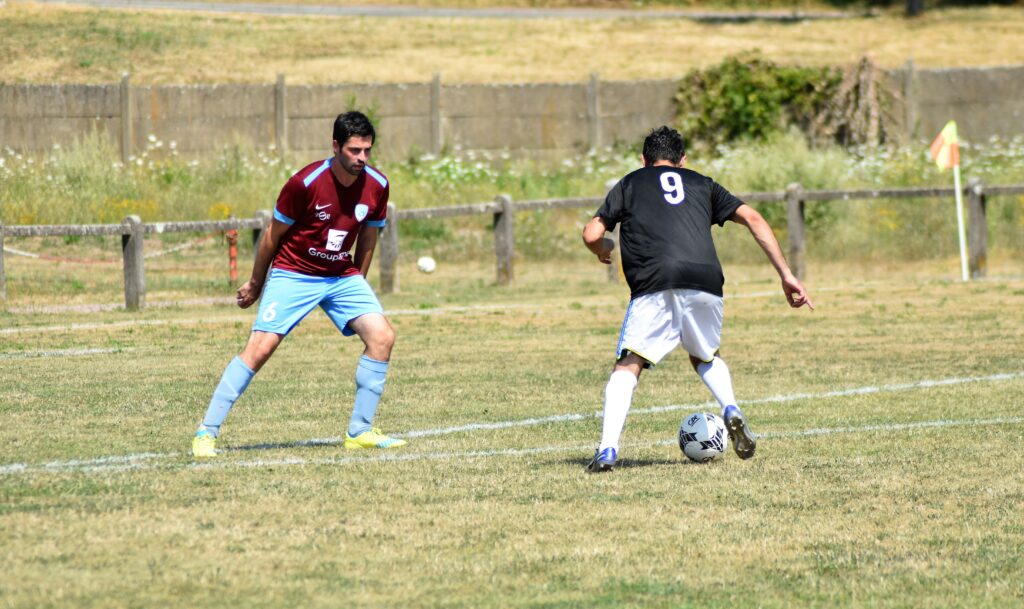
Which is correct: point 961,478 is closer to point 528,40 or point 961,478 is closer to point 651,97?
point 651,97

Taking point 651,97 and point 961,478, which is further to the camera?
point 651,97

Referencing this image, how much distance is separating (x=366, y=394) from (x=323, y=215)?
42.1 inches

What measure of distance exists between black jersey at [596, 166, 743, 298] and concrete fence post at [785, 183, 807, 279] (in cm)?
1518

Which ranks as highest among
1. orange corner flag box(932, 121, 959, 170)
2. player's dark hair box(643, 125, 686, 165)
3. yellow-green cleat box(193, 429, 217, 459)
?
player's dark hair box(643, 125, 686, 165)

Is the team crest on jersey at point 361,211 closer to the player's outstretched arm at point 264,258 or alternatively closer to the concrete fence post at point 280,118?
the player's outstretched arm at point 264,258

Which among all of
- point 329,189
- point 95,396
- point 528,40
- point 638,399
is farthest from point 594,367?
point 528,40

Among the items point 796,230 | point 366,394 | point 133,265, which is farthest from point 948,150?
point 366,394

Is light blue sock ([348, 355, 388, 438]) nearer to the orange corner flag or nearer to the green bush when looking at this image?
the orange corner flag

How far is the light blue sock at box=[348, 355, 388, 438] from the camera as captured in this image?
9594 millimetres

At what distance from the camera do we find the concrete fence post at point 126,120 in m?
32.1

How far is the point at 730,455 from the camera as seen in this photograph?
31.1ft

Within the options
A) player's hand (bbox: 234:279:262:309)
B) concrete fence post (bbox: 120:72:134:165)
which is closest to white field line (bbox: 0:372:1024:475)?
player's hand (bbox: 234:279:262:309)

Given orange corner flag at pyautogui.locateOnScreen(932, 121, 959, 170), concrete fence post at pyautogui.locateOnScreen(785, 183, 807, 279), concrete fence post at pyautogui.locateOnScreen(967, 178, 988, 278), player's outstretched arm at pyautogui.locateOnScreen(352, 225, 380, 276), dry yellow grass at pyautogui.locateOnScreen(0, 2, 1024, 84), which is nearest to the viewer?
player's outstretched arm at pyautogui.locateOnScreen(352, 225, 380, 276)

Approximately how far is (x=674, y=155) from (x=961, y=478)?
231 cm
